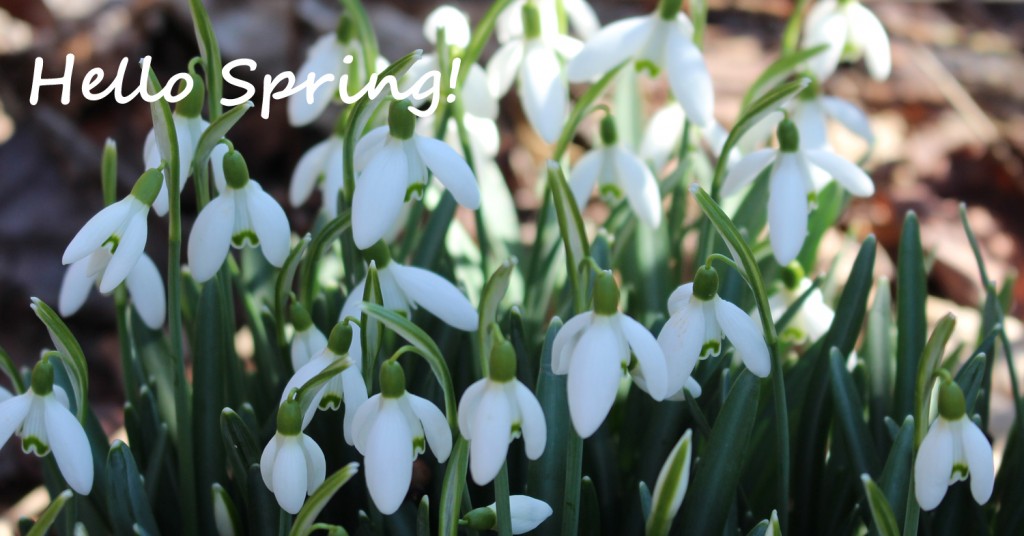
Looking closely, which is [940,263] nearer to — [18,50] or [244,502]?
[244,502]

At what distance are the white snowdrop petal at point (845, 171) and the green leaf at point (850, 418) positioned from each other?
0.62ft

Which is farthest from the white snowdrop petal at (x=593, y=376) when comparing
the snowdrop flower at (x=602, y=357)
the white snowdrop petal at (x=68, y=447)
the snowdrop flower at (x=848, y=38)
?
the snowdrop flower at (x=848, y=38)

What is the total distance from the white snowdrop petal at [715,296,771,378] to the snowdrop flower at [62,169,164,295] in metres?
0.49

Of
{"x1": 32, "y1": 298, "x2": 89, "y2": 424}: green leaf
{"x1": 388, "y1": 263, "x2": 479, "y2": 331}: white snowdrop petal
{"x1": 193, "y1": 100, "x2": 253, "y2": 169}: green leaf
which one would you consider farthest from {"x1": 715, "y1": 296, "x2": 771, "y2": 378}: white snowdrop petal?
{"x1": 32, "y1": 298, "x2": 89, "y2": 424}: green leaf

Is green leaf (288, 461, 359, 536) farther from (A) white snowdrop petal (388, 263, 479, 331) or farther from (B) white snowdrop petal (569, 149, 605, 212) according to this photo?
(B) white snowdrop petal (569, 149, 605, 212)

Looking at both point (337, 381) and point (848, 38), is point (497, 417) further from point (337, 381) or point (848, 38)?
point (848, 38)

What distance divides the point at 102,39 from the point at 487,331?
2.16 metres

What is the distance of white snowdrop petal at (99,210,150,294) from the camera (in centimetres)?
92

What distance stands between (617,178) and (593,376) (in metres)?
0.63

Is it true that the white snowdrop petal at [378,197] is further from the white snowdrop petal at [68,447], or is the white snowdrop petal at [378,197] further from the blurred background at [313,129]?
the blurred background at [313,129]

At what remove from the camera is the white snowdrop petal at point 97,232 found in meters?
0.93

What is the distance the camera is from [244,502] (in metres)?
1.23

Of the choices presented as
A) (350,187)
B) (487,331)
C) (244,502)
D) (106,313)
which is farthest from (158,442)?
(106,313)

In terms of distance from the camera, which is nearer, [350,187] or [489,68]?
[350,187]
